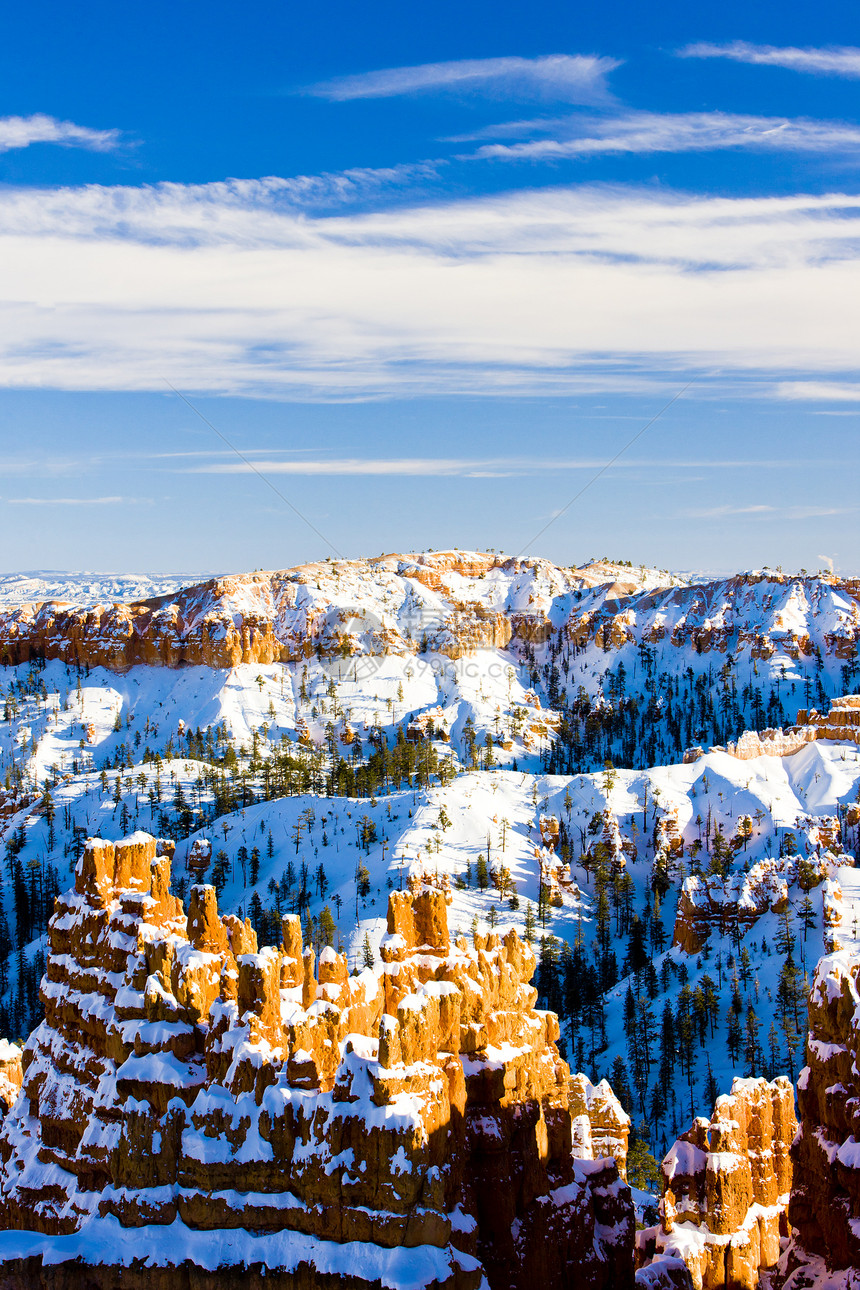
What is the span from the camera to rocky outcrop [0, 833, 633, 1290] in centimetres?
2472

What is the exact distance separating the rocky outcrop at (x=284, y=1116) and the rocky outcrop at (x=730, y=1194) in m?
1.77

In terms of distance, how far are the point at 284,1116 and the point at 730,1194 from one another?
615 inches

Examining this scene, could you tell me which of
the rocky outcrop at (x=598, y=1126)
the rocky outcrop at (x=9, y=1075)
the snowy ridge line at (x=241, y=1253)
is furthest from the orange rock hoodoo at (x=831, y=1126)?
the rocky outcrop at (x=9, y=1075)

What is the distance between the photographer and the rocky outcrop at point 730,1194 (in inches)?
1231

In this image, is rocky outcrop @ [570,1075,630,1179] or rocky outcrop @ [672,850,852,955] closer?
rocky outcrop @ [570,1075,630,1179]

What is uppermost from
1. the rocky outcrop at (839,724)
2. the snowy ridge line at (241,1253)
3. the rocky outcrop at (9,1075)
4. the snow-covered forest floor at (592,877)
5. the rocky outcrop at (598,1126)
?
the rocky outcrop at (839,724)

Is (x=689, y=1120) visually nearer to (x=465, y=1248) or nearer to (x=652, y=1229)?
(x=652, y=1229)

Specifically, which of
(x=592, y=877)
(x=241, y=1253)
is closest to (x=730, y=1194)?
(x=241, y=1253)

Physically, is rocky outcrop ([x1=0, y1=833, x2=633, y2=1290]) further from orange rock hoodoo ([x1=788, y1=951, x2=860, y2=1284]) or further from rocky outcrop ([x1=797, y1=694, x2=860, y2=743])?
rocky outcrop ([x1=797, y1=694, x2=860, y2=743])

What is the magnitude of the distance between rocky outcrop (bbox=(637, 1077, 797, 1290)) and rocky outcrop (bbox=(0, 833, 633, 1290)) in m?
1.77

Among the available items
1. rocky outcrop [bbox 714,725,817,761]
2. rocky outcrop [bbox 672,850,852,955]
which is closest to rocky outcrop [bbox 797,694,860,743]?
rocky outcrop [bbox 714,725,817,761]

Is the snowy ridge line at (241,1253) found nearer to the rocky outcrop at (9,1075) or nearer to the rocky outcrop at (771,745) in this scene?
the rocky outcrop at (9,1075)

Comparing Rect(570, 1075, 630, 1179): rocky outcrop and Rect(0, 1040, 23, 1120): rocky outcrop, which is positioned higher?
Rect(0, 1040, 23, 1120): rocky outcrop

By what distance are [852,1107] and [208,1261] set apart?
1721 cm
